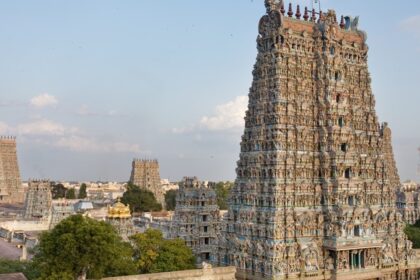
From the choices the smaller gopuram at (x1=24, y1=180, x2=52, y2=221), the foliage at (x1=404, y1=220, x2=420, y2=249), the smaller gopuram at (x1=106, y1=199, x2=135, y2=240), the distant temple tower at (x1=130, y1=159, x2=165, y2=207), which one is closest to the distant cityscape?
the foliage at (x1=404, y1=220, x2=420, y2=249)

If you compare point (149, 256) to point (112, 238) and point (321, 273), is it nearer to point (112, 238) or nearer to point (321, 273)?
point (112, 238)

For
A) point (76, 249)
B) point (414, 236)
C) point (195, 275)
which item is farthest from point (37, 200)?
point (414, 236)

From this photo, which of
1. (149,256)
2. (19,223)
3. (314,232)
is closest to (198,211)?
(149,256)

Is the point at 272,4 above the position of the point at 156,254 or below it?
above

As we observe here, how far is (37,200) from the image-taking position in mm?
90000

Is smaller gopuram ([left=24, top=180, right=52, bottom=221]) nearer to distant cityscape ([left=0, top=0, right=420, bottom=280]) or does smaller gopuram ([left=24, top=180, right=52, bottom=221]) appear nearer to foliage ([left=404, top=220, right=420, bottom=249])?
distant cityscape ([left=0, top=0, right=420, bottom=280])

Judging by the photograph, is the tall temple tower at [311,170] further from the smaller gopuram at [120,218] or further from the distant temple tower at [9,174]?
the distant temple tower at [9,174]

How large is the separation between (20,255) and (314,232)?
31836 mm

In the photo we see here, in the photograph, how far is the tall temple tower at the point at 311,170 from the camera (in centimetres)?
4053

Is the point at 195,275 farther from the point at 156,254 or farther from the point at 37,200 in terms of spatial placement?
the point at 37,200

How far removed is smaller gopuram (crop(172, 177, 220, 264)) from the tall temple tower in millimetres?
8331

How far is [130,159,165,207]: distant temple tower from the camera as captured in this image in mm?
126938

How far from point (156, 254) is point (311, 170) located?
14.3 m

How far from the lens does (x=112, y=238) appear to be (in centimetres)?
3547
